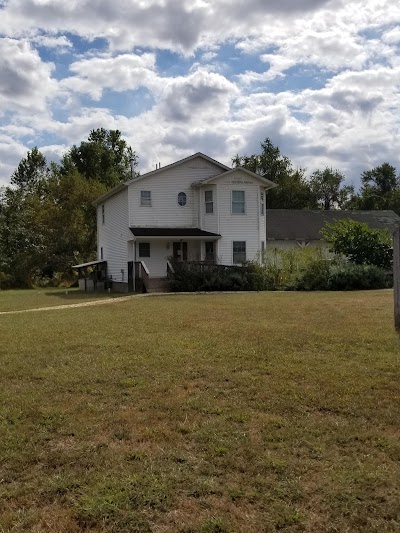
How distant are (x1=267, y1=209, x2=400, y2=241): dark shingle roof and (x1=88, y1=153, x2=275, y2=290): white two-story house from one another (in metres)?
8.19

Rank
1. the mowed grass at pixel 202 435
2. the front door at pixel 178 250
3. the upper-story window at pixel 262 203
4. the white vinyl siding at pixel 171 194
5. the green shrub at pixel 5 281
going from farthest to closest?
the green shrub at pixel 5 281
the upper-story window at pixel 262 203
the front door at pixel 178 250
the white vinyl siding at pixel 171 194
the mowed grass at pixel 202 435

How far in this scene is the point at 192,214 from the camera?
30438 mm

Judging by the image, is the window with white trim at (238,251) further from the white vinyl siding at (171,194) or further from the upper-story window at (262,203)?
the white vinyl siding at (171,194)

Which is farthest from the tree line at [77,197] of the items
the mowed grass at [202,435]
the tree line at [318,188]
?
the mowed grass at [202,435]

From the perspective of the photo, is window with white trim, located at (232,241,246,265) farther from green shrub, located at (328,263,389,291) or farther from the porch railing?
green shrub, located at (328,263,389,291)

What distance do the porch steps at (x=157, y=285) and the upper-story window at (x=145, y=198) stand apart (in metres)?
5.29

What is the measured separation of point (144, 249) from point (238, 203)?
5941 millimetres

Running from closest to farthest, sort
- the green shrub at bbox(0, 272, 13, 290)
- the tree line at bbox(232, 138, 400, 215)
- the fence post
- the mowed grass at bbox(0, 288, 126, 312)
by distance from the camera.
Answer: the fence post < the mowed grass at bbox(0, 288, 126, 312) < the green shrub at bbox(0, 272, 13, 290) < the tree line at bbox(232, 138, 400, 215)

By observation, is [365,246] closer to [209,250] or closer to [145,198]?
[209,250]

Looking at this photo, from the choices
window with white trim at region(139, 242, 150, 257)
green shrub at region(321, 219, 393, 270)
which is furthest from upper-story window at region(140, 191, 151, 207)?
green shrub at region(321, 219, 393, 270)

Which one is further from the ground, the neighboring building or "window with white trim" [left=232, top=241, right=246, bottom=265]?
the neighboring building

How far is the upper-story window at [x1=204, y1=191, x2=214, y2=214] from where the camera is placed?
2994 centimetres

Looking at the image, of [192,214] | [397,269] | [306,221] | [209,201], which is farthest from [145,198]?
[397,269]

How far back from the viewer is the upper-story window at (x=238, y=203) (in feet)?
98.8
